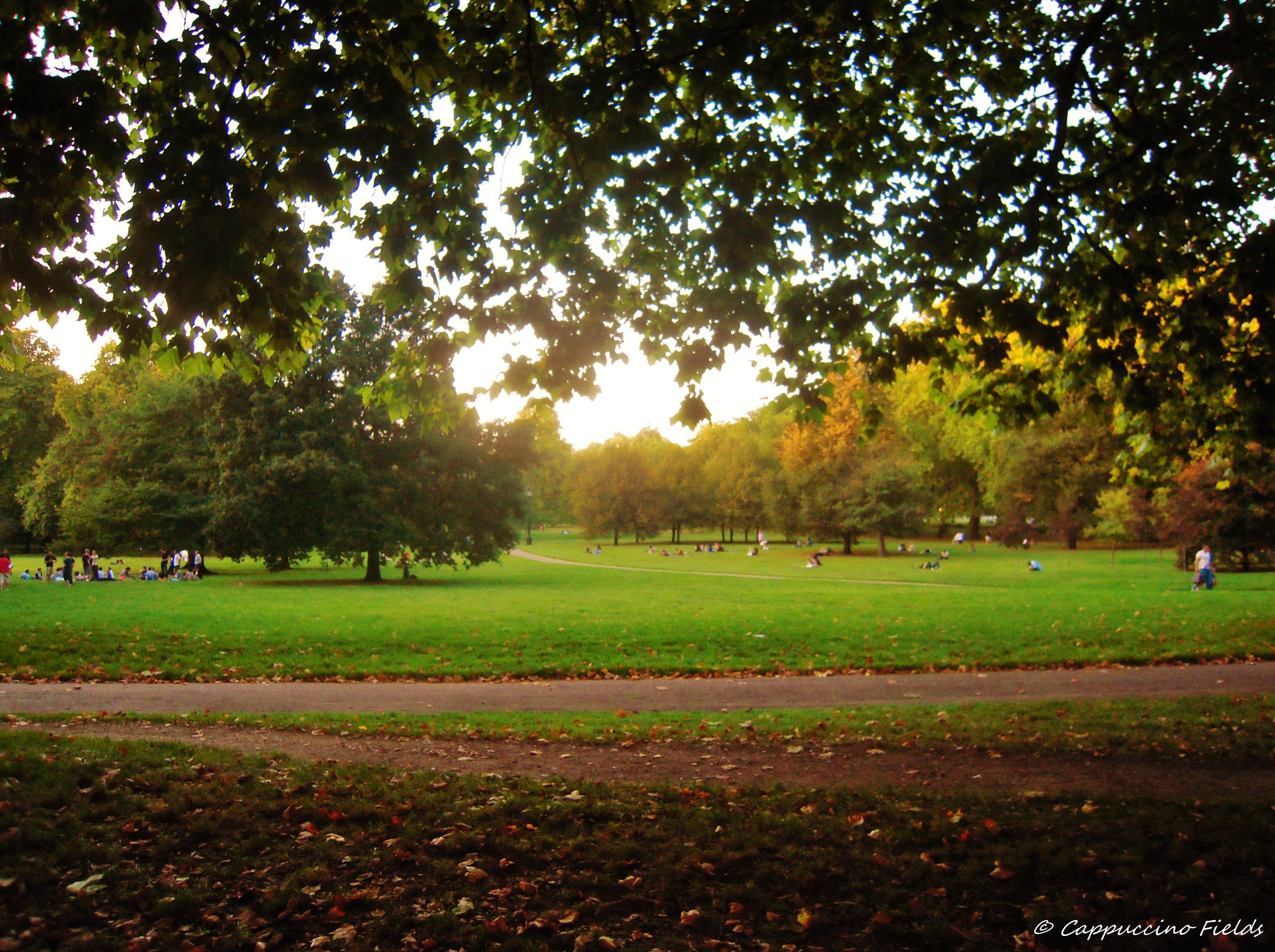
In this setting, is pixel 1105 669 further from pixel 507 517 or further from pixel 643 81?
pixel 507 517

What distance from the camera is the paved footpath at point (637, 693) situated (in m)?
10.2

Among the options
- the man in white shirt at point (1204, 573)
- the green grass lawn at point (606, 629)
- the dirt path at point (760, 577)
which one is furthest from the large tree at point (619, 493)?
the man in white shirt at point (1204, 573)

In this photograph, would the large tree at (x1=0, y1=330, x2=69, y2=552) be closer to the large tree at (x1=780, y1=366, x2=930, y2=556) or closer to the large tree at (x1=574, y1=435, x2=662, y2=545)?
the large tree at (x1=574, y1=435, x2=662, y2=545)

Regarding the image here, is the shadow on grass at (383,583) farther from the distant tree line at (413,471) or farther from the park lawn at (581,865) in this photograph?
the park lawn at (581,865)

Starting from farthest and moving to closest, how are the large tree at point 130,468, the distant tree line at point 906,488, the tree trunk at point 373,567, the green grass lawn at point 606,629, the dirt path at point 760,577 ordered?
1. the large tree at point 130,468
2. the tree trunk at point 373,567
3. the distant tree line at point 906,488
4. the dirt path at point 760,577
5. the green grass lawn at point 606,629

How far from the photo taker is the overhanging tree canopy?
512 cm

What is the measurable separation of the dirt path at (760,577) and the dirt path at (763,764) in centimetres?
2214

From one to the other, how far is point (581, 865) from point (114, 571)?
43239 mm

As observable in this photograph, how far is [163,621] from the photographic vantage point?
1702cm

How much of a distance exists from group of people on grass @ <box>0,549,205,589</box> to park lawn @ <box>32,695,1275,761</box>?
86.3 feet

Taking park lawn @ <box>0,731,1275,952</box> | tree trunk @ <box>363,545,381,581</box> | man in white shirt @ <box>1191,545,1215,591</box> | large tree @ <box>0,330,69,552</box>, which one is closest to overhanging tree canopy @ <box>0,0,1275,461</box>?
park lawn @ <box>0,731,1275,952</box>

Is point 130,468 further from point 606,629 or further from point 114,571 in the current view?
point 606,629

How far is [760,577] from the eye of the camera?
3753cm

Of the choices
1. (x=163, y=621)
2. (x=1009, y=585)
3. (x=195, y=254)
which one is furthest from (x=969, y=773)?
(x=1009, y=585)
